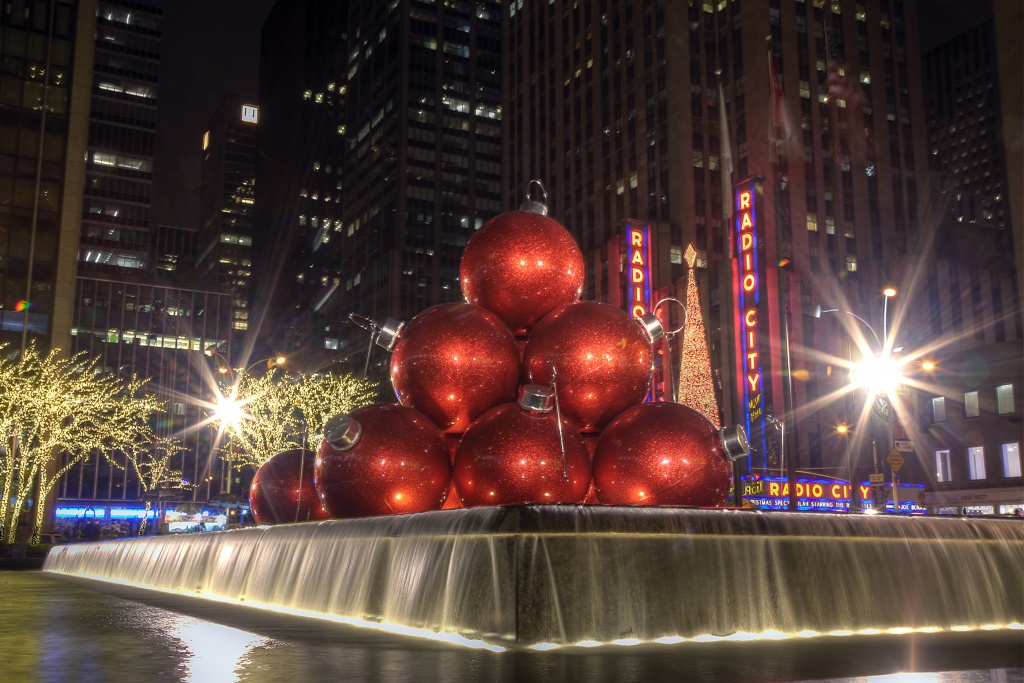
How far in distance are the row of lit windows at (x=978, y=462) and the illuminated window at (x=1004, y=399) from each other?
179 cm

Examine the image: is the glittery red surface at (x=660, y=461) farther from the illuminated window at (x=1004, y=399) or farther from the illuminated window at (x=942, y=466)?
the illuminated window at (x=942, y=466)

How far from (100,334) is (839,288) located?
3318 inches

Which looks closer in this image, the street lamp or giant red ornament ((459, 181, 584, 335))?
giant red ornament ((459, 181, 584, 335))

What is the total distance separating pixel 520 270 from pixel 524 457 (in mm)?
2443

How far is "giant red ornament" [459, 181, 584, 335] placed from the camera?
10.9m

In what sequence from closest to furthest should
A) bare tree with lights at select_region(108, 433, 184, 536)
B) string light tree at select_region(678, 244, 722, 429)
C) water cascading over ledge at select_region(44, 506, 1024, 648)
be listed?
water cascading over ledge at select_region(44, 506, 1024, 648)
string light tree at select_region(678, 244, 722, 429)
bare tree with lights at select_region(108, 433, 184, 536)

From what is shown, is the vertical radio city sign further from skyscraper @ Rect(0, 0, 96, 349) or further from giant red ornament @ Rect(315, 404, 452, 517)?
giant red ornament @ Rect(315, 404, 452, 517)

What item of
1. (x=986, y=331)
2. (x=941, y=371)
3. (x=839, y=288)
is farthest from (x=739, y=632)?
(x=986, y=331)

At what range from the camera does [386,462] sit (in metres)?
9.95

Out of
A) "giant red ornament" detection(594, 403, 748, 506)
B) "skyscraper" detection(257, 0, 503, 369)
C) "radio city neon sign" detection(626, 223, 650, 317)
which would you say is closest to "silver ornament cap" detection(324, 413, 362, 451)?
"giant red ornament" detection(594, 403, 748, 506)

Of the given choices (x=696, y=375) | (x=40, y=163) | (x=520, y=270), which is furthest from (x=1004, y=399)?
(x=40, y=163)

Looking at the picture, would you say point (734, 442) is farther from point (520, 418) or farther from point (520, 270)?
point (520, 270)

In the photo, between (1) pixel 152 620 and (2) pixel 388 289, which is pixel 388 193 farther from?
(1) pixel 152 620

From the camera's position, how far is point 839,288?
75.6 metres
